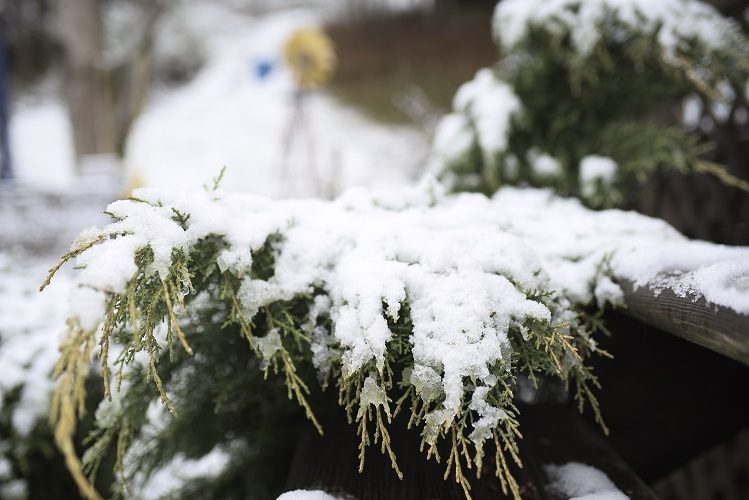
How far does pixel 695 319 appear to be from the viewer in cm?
83

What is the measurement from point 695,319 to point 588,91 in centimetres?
183

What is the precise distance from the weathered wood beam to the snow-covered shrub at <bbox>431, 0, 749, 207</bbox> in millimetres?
1189

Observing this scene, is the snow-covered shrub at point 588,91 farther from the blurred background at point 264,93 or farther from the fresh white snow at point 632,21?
the blurred background at point 264,93

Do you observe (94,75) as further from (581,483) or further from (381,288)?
(581,483)

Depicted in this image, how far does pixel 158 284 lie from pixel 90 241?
0.43ft

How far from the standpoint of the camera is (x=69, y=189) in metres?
6.02

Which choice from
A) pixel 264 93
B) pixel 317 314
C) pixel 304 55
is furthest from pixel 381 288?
pixel 264 93

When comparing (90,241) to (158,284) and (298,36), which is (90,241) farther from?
(298,36)

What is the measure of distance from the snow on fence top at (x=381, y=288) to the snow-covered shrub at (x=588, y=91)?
3.35 feet

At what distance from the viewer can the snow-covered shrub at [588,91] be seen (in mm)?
2021

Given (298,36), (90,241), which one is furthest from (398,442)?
(298,36)

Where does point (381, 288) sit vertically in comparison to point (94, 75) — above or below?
below

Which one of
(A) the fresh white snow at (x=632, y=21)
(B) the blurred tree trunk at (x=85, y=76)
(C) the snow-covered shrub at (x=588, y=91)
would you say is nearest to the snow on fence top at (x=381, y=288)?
(C) the snow-covered shrub at (x=588, y=91)

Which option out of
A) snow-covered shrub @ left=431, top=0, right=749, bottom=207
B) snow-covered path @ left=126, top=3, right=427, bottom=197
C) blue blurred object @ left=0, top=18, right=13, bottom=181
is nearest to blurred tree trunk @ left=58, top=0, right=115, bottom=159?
blue blurred object @ left=0, top=18, right=13, bottom=181
